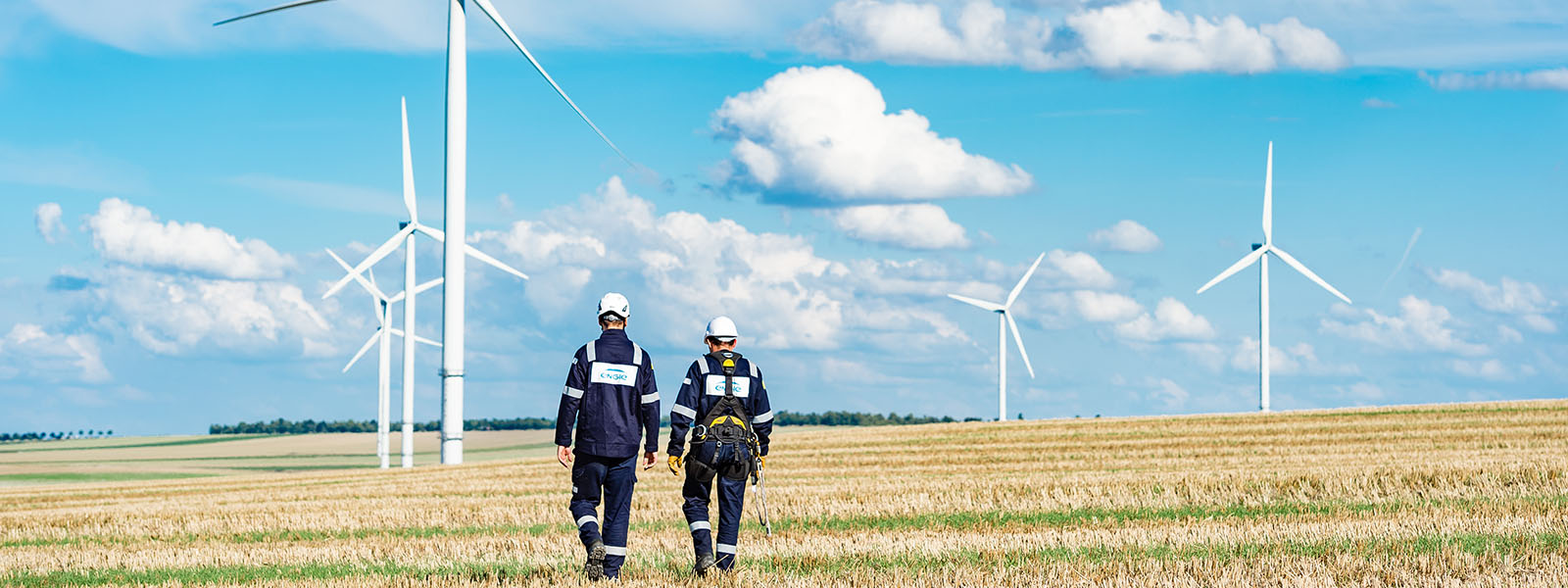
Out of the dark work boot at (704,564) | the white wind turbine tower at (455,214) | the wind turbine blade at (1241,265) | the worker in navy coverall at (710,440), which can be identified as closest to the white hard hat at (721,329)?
the worker in navy coverall at (710,440)

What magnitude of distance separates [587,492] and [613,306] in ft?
5.95

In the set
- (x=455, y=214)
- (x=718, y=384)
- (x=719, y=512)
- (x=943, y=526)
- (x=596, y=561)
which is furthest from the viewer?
(x=455, y=214)

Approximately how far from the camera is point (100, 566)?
1881 cm

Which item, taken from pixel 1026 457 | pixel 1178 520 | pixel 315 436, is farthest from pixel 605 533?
pixel 315 436

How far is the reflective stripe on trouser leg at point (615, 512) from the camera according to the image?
13.9m

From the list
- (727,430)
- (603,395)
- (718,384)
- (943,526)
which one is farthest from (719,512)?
(943,526)

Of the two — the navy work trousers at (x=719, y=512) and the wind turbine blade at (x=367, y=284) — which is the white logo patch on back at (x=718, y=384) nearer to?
the navy work trousers at (x=719, y=512)

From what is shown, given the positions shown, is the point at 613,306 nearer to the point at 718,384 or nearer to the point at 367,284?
the point at 718,384

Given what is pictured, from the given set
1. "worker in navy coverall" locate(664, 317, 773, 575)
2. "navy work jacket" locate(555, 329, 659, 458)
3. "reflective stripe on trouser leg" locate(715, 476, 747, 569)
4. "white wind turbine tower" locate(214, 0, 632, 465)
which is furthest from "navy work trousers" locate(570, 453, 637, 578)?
"white wind turbine tower" locate(214, 0, 632, 465)

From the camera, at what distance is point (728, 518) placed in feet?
47.3

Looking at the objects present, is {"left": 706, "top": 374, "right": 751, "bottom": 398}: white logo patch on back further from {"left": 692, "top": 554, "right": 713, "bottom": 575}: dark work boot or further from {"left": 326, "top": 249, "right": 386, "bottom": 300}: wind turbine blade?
{"left": 326, "top": 249, "right": 386, "bottom": 300}: wind turbine blade

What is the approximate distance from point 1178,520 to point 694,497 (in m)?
7.98

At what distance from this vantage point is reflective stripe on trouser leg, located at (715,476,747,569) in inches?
565

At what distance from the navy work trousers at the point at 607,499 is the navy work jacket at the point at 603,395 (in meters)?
0.21
